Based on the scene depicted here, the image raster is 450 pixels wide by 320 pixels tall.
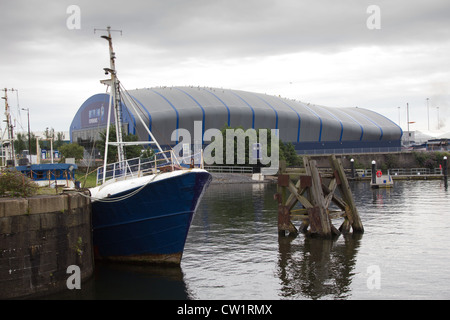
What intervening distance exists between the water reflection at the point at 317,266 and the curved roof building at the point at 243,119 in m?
53.7

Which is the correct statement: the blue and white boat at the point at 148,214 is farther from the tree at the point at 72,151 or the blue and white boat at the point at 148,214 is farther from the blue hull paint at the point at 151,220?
the tree at the point at 72,151

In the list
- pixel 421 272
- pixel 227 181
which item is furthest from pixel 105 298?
pixel 227 181

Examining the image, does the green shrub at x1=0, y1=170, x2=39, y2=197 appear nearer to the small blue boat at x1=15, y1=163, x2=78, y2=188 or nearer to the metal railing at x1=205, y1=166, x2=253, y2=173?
the small blue boat at x1=15, y1=163, x2=78, y2=188

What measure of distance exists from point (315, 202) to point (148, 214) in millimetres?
9547

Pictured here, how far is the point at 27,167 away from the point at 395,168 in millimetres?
83211

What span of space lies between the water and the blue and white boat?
2.47 feet

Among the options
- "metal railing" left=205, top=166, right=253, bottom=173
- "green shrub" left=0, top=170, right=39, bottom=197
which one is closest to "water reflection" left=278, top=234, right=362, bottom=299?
"green shrub" left=0, top=170, right=39, bottom=197

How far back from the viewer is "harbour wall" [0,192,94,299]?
16.0 m

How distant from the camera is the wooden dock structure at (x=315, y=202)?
2698cm

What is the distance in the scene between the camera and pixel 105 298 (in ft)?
58.8

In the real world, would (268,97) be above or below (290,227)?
above

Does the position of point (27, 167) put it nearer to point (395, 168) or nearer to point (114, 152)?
point (114, 152)
